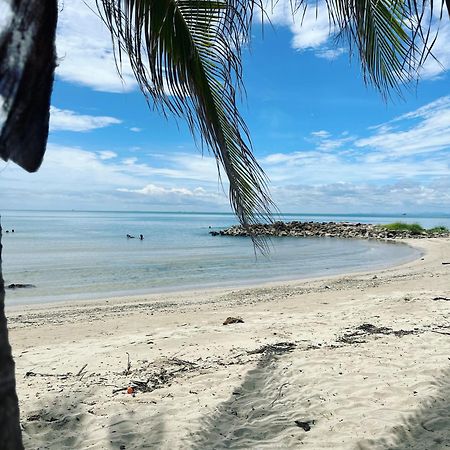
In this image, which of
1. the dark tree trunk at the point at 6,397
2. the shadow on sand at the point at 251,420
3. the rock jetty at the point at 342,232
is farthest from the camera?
the rock jetty at the point at 342,232

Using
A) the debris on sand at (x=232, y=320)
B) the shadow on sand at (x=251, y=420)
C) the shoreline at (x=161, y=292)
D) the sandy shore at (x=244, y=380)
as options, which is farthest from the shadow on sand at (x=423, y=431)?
the shoreline at (x=161, y=292)

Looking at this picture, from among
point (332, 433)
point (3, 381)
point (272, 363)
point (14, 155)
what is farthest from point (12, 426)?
point (272, 363)

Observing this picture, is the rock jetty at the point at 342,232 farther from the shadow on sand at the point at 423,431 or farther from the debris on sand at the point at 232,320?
the shadow on sand at the point at 423,431

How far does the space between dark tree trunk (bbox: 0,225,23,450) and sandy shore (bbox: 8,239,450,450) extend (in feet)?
7.12

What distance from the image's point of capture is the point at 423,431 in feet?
→ 11.2

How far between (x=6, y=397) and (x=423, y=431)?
315cm

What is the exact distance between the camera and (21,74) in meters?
1.33

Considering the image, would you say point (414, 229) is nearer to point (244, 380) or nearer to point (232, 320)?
point (232, 320)

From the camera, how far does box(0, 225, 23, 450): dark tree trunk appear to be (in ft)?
4.34

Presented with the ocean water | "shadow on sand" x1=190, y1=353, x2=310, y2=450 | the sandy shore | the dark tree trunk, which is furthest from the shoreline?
the dark tree trunk

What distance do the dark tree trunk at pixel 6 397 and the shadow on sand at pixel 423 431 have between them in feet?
8.52

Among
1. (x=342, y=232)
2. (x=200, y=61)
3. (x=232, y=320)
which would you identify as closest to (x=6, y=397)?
(x=200, y=61)

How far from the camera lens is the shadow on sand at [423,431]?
321 cm

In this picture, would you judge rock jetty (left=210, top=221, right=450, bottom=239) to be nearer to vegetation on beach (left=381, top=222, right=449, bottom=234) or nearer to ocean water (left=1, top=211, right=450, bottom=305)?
vegetation on beach (left=381, top=222, right=449, bottom=234)
